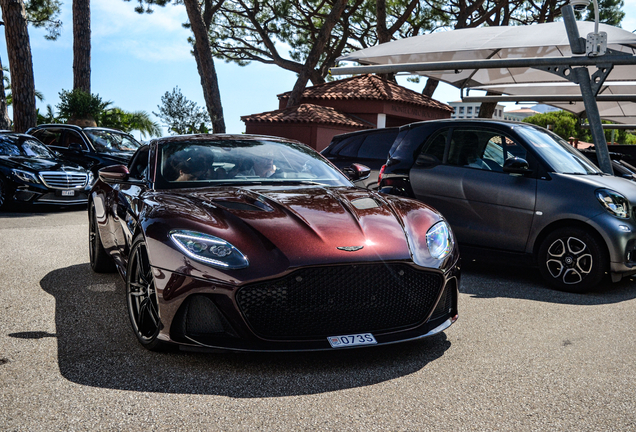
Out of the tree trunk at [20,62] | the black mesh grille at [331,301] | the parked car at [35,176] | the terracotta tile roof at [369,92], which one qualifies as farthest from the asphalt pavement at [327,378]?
the terracotta tile roof at [369,92]

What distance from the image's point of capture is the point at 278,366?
12.1 feet

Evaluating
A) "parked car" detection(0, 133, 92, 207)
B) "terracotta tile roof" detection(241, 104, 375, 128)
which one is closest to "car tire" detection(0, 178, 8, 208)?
"parked car" detection(0, 133, 92, 207)

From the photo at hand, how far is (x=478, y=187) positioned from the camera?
676 centimetres

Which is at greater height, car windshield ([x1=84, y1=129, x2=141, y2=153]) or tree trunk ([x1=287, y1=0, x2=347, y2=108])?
tree trunk ([x1=287, y1=0, x2=347, y2=108])

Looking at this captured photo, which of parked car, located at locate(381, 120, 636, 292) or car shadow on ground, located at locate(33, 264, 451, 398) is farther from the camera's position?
parked car, located at locate(381, 120, 636, 292)

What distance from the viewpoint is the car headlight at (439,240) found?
155 inches

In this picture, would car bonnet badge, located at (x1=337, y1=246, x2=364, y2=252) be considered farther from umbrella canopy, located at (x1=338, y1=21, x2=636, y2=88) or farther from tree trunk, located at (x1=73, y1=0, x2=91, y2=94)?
tree trunk, located at (x1=73, y1=0, x2=91, y2=94)

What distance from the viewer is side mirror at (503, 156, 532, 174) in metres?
6.40

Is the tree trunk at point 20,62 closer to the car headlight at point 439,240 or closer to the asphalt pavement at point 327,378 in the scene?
the asphalt pavement at point 327,378

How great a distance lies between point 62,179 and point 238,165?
8941 mm

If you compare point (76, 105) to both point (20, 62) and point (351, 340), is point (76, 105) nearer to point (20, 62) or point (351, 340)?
point (20, 62)

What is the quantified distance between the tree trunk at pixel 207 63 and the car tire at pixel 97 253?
17104 mm

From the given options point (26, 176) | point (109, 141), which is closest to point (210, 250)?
point (26, 176)

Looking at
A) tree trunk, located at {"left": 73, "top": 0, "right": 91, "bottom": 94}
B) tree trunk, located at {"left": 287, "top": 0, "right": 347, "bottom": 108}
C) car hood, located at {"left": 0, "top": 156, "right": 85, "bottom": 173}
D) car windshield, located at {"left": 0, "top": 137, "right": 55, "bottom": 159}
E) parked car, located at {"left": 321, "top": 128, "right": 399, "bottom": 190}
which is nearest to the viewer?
parked car, located at {"left": 321, "top": 128, "right": 399, "bottom": 190}
